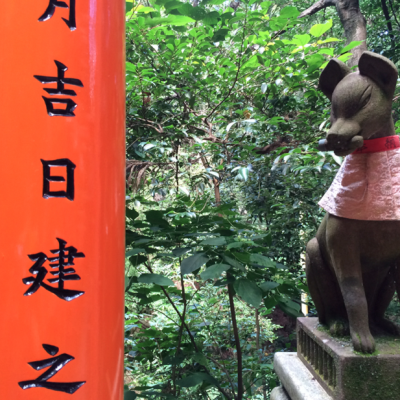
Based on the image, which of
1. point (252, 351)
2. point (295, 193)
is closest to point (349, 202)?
point (295, 193)

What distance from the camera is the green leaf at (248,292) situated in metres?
1.26

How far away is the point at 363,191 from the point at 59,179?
3.25 ft

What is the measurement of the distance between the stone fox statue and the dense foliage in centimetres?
34

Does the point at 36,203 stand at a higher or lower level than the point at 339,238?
higher

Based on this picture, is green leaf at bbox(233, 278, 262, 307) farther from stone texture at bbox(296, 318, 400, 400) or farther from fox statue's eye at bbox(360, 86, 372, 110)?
fox statue's eye at bbox(360, 86, 372, 110)

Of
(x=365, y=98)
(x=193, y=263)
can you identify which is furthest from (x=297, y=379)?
(x=365, y=98)

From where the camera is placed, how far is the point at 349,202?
119 cm

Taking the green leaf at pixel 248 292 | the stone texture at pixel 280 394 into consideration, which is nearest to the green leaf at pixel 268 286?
the green leaf at pixel 248 292

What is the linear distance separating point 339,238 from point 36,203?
1001 mm

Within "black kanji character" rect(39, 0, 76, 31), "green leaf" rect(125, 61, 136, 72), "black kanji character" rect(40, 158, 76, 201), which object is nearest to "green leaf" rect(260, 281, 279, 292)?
"black kanji character" rect(40, 158, 76, 201)

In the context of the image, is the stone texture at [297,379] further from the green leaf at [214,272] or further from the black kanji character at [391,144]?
the black kanji character at [391,144]

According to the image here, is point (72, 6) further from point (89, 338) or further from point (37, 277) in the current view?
point (89, 338)

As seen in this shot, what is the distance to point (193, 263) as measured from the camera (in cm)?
131

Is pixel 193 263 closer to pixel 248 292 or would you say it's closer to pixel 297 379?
pixel 248 292
